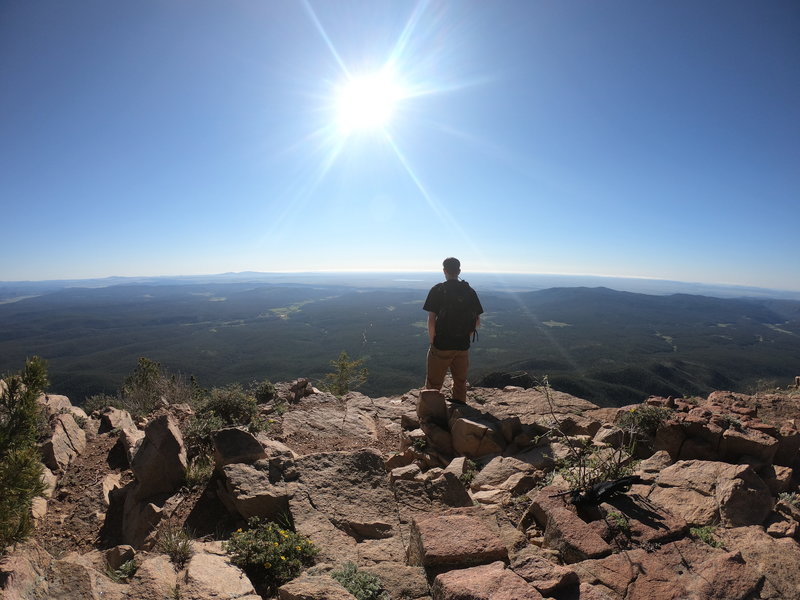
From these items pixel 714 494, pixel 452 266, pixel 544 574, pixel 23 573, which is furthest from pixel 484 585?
pixel 452 266

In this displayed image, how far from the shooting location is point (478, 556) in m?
2.93

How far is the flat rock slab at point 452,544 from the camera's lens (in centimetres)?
295

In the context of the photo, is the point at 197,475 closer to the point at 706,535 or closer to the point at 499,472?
the point at 499,472

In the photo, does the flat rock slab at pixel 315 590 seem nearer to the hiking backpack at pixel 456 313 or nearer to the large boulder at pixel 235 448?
the large boulder at pixel 235 448

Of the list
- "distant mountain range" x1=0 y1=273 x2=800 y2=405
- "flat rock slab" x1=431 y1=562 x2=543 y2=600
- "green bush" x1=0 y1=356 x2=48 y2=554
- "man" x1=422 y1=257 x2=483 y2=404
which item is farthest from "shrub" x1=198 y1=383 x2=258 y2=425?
"distant mountain range" x1=0 y1=273 x2=800 y2=405

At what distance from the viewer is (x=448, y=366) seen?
26.6 ft

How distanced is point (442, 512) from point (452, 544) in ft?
4.03

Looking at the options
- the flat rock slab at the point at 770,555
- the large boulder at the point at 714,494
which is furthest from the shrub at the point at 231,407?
the flat rock slab at the point at 770,555

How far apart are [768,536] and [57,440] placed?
33.0 ft

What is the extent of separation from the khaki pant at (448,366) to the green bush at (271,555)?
4.68 m

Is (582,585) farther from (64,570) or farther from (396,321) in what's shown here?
(396,321)

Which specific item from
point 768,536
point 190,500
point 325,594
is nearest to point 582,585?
point 325,594

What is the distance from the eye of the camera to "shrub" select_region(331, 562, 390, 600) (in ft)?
9.27

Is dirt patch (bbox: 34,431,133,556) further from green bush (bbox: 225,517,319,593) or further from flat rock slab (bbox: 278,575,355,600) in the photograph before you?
flat rock slab (bbox: 278,575,355,600)
